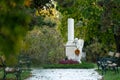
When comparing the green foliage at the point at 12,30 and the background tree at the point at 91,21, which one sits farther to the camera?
the background tree at the point at 91,21

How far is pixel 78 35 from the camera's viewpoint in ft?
120

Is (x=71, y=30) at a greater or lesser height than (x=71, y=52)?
greater

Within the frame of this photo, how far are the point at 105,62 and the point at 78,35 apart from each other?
17434 millimetres

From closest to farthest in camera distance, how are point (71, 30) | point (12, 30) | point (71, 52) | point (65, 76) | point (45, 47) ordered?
point (12, 30) → point (65, 76) → point (45, 47) → point (71, 52) → point (71, 30)

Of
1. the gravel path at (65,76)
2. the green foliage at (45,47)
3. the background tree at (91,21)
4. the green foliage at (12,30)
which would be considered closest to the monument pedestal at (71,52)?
the green foliage at (45,47)

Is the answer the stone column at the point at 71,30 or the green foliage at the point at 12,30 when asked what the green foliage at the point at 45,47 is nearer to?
the stone column at the point at 71,30

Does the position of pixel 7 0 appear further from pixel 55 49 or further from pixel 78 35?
pixel 78 35

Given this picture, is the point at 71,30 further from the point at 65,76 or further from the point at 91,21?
the point at 65,76

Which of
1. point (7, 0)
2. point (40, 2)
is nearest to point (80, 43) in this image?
point (40, 2)

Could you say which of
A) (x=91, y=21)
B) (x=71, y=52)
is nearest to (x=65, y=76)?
(x=71, y=52)

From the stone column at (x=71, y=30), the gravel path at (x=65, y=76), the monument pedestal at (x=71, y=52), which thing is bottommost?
the gravel path at (x=65, y=76)

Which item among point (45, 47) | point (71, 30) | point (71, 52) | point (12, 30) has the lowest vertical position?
point (71, 52)

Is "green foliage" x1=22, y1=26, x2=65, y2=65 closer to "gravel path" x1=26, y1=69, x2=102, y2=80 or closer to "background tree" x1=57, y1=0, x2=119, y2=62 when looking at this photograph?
"background tree" x1=57, y1=0, x2=119, y2=62

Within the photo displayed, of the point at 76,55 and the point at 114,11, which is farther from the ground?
the point at 114,11
